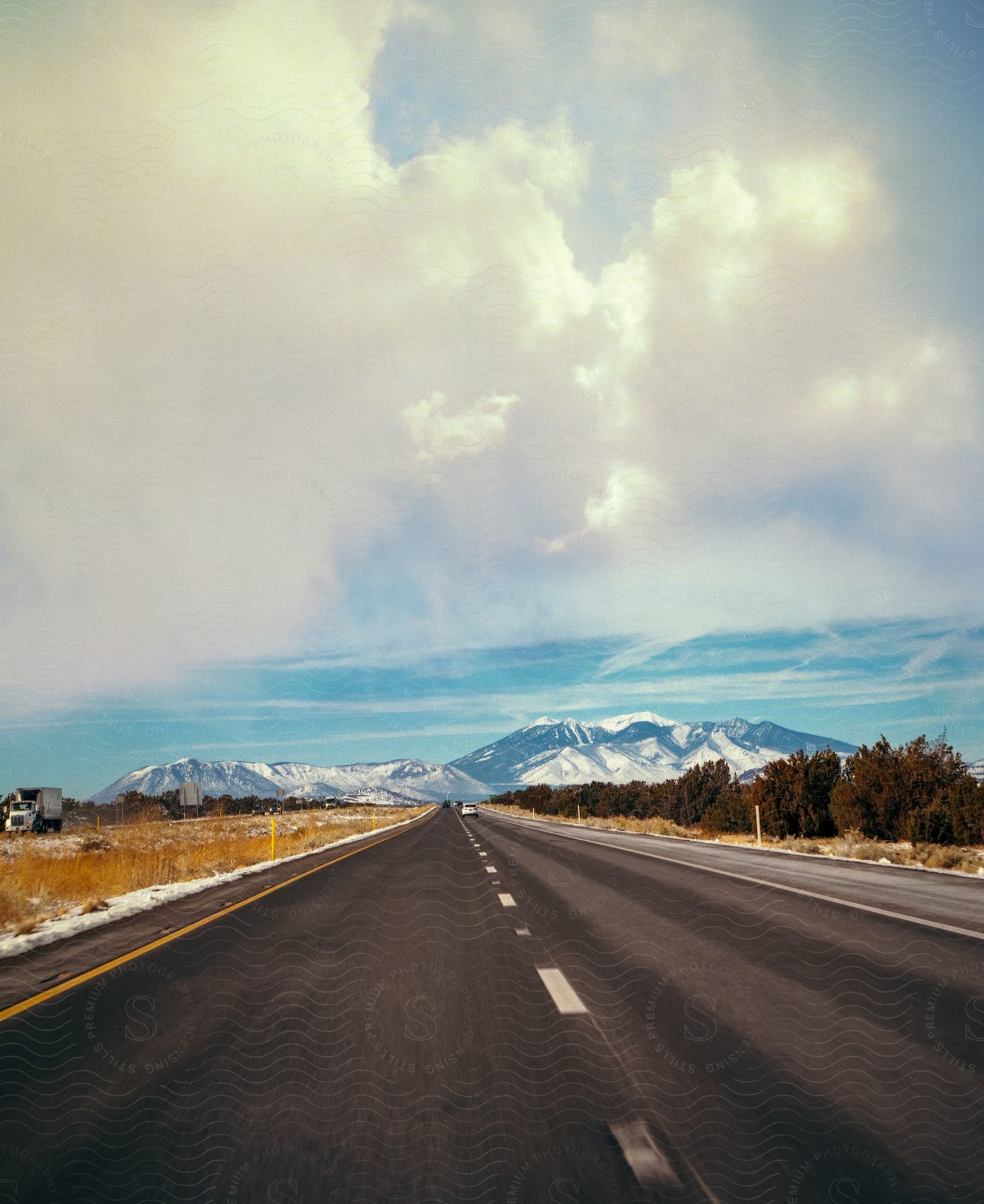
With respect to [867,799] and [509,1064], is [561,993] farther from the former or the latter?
[867,799]

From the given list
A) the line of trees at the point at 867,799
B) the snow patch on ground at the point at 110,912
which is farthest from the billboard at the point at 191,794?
the line of trees at the point at 867,799

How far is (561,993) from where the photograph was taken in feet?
19.0

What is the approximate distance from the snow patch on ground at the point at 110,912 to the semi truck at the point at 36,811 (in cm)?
4632

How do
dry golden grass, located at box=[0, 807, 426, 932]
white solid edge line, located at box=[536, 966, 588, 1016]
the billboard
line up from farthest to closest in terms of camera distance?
the billboard
dry golden grass, located at box=[0, 807, 426, 932]
white solid edge line, located at box=[536, 966, 588, 1016]

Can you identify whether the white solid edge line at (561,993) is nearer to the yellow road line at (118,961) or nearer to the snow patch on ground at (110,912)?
the yellow road line at (118,961)

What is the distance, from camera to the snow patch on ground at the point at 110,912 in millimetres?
8763

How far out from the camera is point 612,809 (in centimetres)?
7250

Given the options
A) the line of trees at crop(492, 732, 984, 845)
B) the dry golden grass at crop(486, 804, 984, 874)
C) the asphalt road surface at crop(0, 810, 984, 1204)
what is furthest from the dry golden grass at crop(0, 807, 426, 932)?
the line of trees at crop(492, 732, 984, 845)

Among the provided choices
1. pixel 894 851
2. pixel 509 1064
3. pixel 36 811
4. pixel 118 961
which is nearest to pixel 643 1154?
pixel 509 1064

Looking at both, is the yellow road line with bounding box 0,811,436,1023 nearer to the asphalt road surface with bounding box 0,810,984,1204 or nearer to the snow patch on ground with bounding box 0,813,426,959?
the asphalt road surface with bounding box 0,810,984,1204

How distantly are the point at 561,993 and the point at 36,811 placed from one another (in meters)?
63.1

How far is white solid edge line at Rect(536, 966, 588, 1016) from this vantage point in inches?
208

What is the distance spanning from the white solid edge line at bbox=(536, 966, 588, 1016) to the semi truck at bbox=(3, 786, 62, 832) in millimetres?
57853

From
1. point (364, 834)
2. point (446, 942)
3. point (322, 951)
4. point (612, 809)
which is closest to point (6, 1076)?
point (322, 951)
